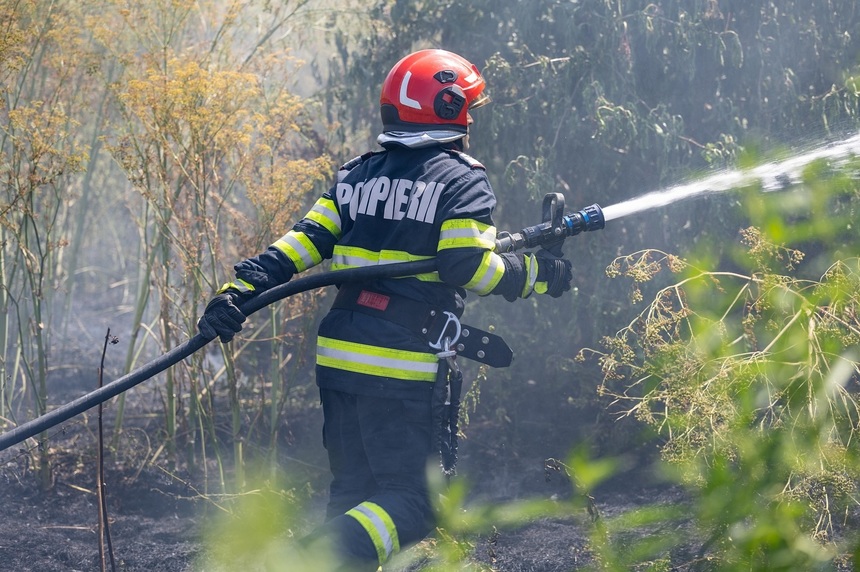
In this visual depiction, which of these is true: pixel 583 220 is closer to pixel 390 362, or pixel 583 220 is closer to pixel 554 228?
pixel 554 228

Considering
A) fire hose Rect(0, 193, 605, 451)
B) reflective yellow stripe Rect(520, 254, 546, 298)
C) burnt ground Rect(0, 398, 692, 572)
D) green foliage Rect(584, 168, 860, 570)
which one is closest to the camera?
green foliage Rect(584, 168, 860, 570)

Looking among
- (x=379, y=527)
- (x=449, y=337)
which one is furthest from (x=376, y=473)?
(x=449, y=337)

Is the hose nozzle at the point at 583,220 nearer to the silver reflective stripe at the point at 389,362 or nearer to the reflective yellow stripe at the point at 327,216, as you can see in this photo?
the silver reflective stripe at the point at 389,362

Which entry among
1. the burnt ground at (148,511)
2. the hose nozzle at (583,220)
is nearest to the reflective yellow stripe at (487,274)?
the hose nozzle at (583,220)

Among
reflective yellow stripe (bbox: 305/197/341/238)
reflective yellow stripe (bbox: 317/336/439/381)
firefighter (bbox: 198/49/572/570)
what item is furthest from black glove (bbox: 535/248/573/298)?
reflective yellow stripe (bbox: 305/197/341/238)

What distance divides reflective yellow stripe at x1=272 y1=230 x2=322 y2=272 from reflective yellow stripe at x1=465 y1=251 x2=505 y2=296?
0.73m

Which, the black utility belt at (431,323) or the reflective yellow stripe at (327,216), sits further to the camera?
the reflective yellow stripe at (327,216)

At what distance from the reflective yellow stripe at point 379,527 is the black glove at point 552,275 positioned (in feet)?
3.50

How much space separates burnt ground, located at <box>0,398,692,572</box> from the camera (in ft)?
13.4

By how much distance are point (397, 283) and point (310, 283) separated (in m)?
0.33

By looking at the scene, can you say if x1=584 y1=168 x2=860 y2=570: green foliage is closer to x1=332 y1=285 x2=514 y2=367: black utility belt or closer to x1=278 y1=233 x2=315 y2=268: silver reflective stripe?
x1=332 y1=285 x2=514 y2=367: black utility belt

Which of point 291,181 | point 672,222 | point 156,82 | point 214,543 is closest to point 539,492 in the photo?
point 672,222

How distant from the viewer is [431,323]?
11.1 ft

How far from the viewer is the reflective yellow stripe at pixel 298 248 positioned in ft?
11.7
